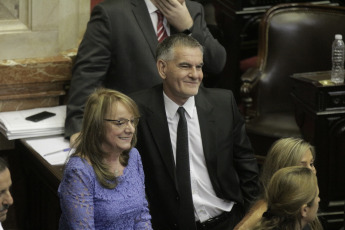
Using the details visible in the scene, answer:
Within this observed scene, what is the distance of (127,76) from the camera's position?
4.48 meters

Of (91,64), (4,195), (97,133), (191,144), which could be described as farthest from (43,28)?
(4,195)

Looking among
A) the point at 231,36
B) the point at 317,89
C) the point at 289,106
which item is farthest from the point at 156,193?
the point at 231,36

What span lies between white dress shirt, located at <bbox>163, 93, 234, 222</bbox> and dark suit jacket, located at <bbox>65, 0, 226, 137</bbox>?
0.49m

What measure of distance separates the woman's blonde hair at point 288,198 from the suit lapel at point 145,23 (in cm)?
141

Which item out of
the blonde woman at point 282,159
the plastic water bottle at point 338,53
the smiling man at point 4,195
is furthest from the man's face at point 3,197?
the plastic water bottle at point 338,53

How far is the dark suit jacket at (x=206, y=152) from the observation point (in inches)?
157

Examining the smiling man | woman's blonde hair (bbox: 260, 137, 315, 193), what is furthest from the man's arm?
the smiling man

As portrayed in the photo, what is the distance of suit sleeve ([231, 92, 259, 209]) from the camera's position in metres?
4.14

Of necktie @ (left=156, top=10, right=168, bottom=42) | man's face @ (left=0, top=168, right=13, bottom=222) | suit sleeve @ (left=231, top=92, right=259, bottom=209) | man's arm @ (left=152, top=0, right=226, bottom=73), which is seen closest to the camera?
man's face @ (left=0, top=168, right=13, bottom=222)

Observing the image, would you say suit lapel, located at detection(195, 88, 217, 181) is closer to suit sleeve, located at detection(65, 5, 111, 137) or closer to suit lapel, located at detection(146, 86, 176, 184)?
suit lapel, located at detection(146, 86, 176, 184)

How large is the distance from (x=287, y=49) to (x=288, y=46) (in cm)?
2

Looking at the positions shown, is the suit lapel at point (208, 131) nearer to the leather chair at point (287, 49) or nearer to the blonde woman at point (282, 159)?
the blonde woman at point (282, 159)

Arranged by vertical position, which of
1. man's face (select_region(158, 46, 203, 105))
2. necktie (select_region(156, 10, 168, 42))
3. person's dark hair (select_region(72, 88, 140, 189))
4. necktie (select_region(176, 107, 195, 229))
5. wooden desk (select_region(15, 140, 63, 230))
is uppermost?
necktie (select_region(156, 10, 168, 42))

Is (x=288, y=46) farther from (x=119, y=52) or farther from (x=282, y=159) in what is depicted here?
(x=282, y=159)
